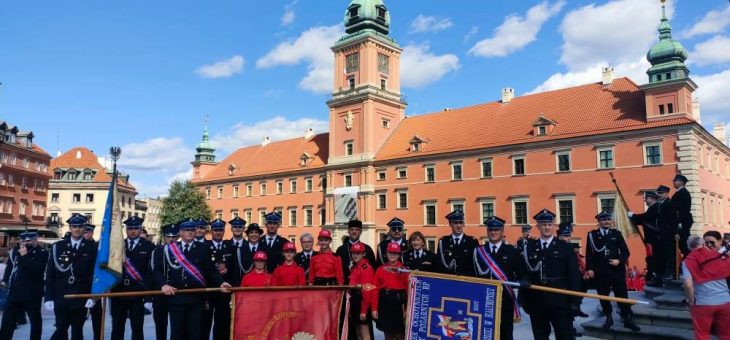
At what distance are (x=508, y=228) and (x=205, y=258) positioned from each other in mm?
29128

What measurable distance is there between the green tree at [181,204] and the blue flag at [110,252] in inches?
1741

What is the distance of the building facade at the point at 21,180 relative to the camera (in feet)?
149

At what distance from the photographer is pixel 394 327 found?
23.8ft

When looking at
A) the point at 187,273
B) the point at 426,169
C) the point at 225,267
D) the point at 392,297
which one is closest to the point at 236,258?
the point at 225,267

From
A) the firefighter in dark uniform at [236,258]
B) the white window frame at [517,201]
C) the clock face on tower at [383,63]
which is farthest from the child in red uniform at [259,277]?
the clock face on tower at [383,63]

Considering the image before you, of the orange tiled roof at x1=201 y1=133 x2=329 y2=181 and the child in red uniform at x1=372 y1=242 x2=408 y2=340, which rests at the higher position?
the orange tiled roof at x1=201 y1=133 x2=329 y2=181

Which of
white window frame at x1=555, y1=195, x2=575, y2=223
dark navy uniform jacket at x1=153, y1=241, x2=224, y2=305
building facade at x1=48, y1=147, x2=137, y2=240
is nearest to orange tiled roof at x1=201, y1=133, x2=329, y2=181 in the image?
building facade at x1=48, y1=147, x2=137, y2=240

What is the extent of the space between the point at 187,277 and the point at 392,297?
9.86ft

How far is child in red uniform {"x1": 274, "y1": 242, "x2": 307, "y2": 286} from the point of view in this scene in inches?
299

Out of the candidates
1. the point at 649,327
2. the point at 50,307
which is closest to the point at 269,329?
the point at 50,307

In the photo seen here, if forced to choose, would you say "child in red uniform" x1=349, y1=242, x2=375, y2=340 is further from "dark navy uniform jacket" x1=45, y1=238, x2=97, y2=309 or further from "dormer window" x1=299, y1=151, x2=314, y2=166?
"dormer window" x1=299, y1=151, x2=314, y2=166

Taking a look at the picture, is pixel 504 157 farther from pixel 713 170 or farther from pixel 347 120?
pixel 347 120

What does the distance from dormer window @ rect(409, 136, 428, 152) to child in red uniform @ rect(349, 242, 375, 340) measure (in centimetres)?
3370

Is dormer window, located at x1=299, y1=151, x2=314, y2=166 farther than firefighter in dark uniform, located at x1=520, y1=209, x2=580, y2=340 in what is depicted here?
Yes
